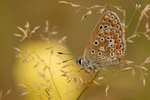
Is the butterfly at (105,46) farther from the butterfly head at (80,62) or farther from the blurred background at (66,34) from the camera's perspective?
the blurred background at (66,34)

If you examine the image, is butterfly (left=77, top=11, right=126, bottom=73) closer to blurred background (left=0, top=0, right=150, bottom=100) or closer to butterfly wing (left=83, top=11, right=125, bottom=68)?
butterfly wing (left=83, top=11, right=125, bottom=68)

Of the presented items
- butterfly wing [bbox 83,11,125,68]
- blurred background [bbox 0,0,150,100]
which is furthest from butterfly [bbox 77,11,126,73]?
blurred background [bbox 0,0,150,100]

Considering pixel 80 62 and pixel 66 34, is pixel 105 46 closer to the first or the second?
pixel 80 62

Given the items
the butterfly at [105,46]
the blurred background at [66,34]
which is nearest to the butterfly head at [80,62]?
the butterfly at [105,46]

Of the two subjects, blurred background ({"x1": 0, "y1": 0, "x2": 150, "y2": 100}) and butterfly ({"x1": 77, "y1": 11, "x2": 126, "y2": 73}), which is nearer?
butterfly ({"x1": 77, "y1": 11, "x2": 126, "y2": 73})

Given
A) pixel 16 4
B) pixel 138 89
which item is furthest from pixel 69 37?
pixel 138 89

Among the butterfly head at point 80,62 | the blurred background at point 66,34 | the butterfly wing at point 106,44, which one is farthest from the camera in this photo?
the blurred background at point 66,34
